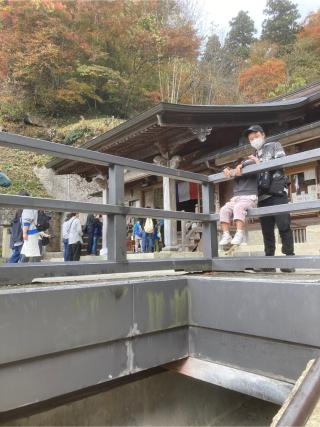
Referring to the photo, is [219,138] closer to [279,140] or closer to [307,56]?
[279,140]

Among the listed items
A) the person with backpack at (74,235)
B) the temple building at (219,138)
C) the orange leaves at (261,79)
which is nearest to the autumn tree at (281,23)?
the orange leaves at (261,79)

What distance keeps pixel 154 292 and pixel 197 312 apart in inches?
15.9

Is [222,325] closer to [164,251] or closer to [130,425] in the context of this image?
[130,425]

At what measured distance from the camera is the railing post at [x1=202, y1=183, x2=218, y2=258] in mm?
3879

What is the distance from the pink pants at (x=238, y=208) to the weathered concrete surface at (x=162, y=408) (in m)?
1.55

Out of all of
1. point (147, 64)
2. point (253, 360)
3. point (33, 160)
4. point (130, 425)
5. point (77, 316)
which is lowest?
point (130, 425)

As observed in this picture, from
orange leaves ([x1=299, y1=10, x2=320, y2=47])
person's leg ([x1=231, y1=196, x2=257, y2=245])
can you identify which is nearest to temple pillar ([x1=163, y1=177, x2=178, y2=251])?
person's leg ([x1=231, y1=196, x2=257, y2=245])

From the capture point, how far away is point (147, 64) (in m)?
28.2

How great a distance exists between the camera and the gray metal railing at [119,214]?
8.08 feet

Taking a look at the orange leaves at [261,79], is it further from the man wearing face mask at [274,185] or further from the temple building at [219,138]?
the man wearing face mask at [274,185]

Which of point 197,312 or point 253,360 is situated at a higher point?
point 197,312

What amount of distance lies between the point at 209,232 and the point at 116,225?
1266 millimetres

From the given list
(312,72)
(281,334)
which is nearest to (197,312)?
(281,334)

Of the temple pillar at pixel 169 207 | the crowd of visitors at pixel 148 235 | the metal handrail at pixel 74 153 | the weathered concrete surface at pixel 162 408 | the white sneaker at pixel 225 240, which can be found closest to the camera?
the metal handrail at pixel 74 153
